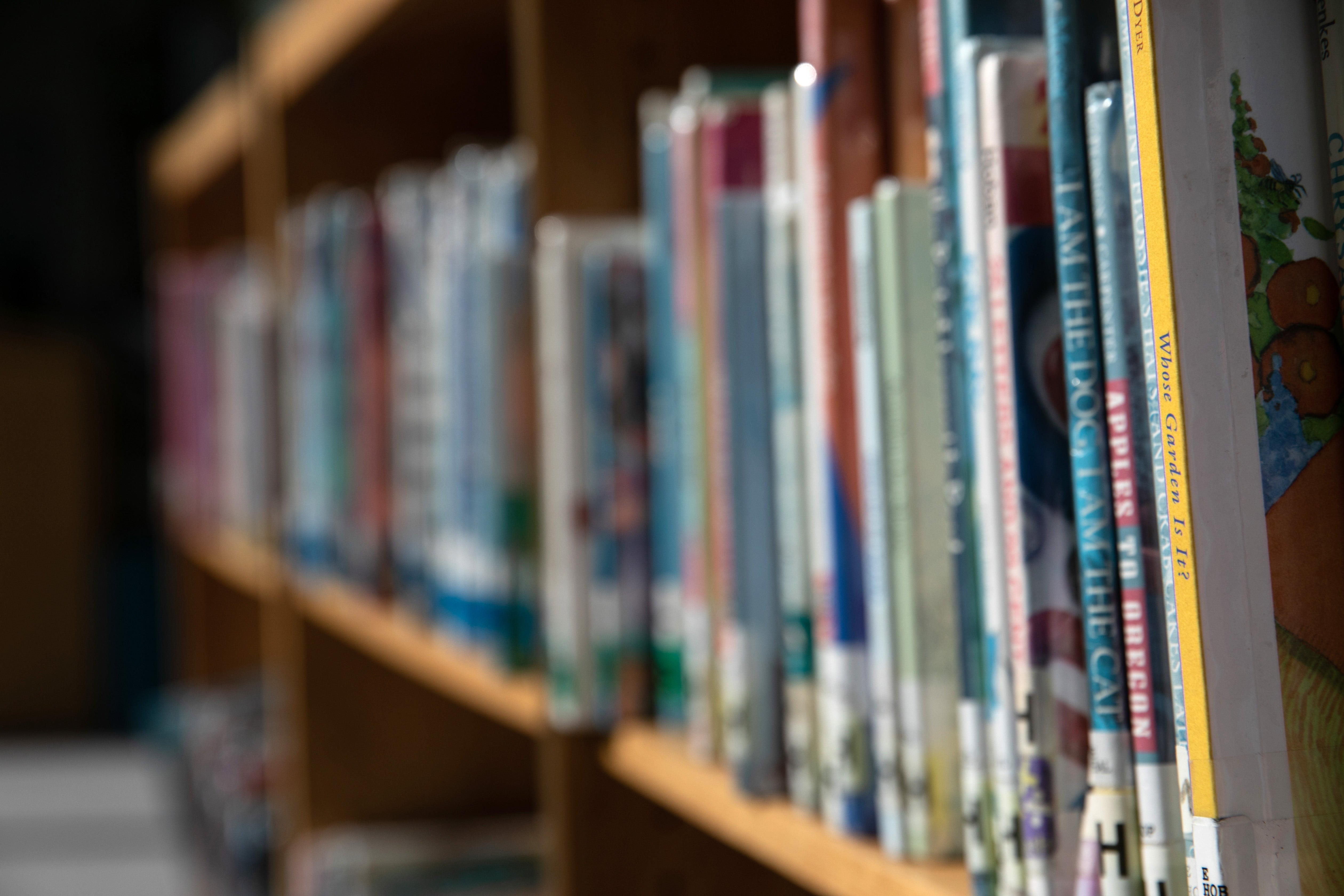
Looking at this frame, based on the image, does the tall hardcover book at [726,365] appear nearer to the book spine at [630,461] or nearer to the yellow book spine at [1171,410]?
the book spine at [630,461]

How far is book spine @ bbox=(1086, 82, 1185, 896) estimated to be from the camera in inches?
15.6

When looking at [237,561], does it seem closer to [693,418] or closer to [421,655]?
[421,655]

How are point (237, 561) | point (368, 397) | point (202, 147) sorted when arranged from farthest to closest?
point (202, 147) < point (237, 561) < point (368, 397)

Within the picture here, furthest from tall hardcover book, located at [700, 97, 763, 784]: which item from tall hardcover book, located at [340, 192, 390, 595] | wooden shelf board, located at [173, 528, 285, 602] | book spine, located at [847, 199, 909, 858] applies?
wooden shelf board, located at [173, 528, 285, 602]

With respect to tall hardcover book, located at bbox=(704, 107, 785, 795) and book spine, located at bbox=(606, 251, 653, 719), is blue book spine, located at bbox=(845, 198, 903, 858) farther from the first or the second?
book spine, located at bbox=(606, 251, 653, 719)

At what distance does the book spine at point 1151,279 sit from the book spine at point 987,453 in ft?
0.25

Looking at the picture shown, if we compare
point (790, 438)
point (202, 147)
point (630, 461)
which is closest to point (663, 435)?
point (630, 461)

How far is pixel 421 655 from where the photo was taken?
1.08 meters

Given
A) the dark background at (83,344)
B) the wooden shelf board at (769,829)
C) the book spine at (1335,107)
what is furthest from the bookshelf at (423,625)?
the dark background at (83,344)

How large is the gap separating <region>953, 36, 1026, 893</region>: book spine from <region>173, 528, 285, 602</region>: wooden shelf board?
1201mm

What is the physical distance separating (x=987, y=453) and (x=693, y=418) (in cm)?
28

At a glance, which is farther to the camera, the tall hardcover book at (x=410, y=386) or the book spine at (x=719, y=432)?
the tall hardcover book at (x=410, y=386)

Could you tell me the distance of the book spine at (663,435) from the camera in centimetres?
75

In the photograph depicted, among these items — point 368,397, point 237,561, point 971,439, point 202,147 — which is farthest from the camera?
point 202,147
